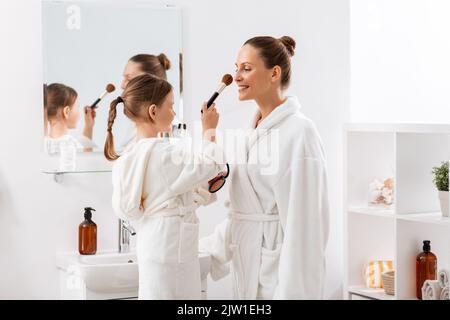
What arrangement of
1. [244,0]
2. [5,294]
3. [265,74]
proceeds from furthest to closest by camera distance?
[244,0], [5,294], [265,74]

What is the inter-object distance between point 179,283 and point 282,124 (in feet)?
1.97

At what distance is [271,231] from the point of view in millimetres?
2312

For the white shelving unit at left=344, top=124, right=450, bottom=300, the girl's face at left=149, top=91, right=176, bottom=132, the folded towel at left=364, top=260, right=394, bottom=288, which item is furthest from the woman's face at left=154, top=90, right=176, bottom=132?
the folded towel at left=364, top=260, right=394, bottom=288

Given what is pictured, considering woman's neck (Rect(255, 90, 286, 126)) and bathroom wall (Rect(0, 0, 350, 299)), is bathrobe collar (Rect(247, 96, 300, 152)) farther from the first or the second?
bathroom wall (Rect(0, 0, 350, 299))

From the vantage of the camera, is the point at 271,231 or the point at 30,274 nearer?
the point at 271,231

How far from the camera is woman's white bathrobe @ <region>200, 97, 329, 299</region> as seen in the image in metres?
2.26

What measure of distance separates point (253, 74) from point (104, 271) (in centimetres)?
89

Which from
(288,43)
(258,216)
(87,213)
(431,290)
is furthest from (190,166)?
(431,290)

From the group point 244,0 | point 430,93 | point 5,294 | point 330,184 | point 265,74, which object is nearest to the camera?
point 265,74

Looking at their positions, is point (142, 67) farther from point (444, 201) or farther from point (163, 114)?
point (444, 201)

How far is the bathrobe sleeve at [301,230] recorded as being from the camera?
88.7 inches
